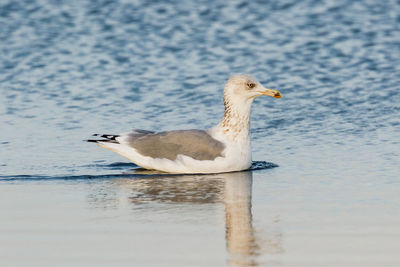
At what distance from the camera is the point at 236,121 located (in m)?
12.6

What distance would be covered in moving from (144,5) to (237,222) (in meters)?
16.5

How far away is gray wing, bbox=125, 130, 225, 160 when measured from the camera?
40.1 feet

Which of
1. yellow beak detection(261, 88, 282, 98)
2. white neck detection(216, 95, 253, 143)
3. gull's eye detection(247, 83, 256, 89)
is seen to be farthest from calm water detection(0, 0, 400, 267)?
gull's eye detection(247, 83, 256, 89)

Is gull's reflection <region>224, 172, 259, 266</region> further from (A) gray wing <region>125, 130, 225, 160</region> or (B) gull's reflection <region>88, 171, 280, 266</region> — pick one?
(A) gray wing <region>125, 130, 225, 160</region>

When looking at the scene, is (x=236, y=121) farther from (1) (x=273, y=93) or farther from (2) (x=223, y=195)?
(2) (x=223, y=195)

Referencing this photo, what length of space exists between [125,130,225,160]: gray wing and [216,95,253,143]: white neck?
204mm

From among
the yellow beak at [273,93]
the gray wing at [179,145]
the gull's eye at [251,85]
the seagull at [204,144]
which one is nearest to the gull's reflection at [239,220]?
the seagull at [204,144]

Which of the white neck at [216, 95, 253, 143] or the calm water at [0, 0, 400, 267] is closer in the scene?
the calm water at [0, 0, 400, 267]

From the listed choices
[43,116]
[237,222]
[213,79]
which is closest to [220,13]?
[213,79]

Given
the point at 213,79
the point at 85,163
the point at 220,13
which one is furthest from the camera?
the point at 220,13

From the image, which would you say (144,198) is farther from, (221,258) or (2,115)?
(2,115)

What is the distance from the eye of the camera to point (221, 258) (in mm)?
8125

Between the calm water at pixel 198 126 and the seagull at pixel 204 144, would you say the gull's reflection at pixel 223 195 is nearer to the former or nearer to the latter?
the calm water at pixel 198 126

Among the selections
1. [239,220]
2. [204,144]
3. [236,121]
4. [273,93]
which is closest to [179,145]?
[204,144]
